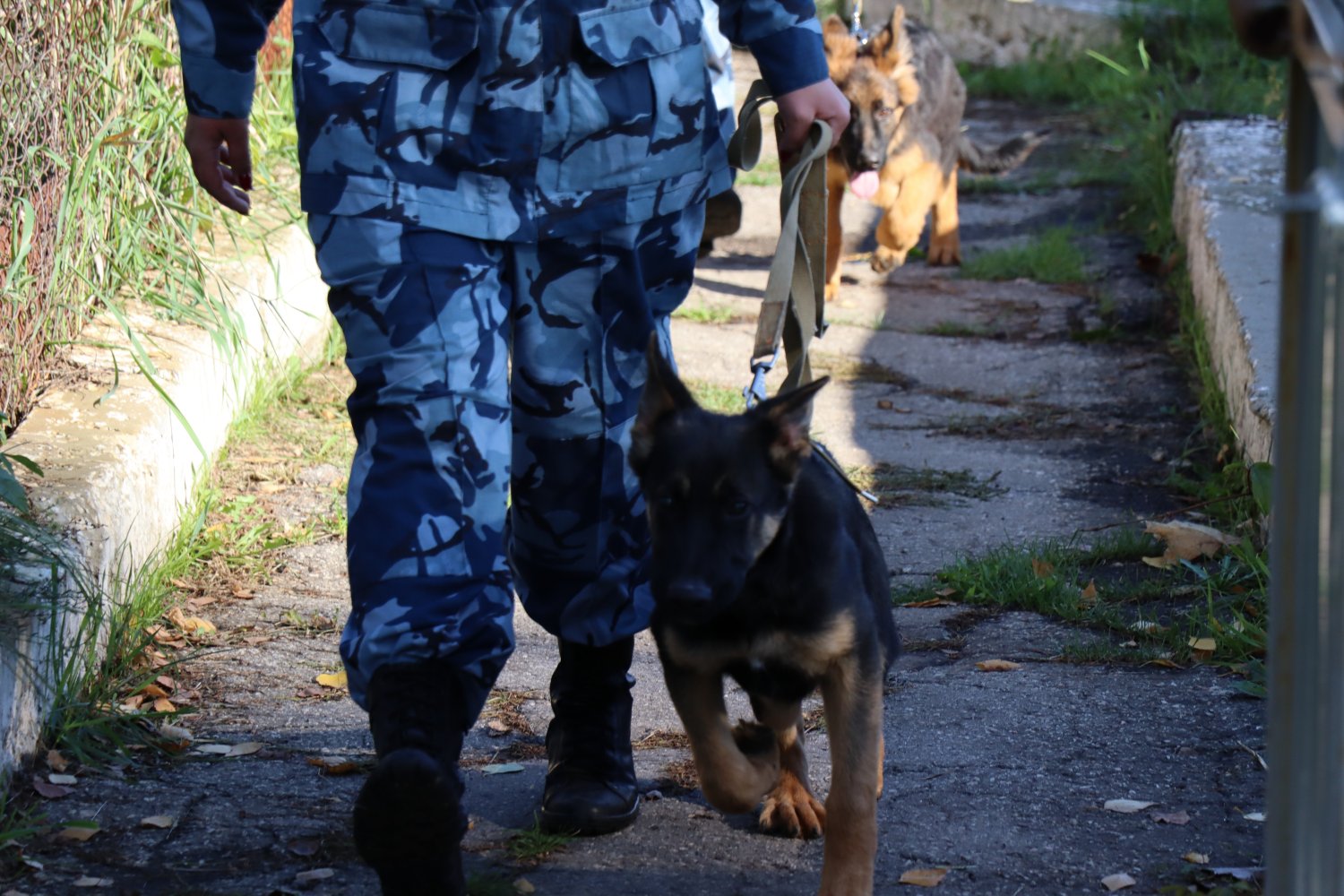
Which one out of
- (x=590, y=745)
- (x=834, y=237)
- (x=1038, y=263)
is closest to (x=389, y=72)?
(x=590, y=745)

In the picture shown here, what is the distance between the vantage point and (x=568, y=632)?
3205mm

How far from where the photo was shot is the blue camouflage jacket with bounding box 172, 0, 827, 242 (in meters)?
2.68

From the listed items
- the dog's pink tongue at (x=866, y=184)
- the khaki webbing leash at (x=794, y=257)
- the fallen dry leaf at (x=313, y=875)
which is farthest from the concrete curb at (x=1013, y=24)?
the fallen dry leaf at (x=313, y=875)

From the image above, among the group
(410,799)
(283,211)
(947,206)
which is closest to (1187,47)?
(947,206)

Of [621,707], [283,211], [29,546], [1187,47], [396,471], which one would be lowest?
[621,707]

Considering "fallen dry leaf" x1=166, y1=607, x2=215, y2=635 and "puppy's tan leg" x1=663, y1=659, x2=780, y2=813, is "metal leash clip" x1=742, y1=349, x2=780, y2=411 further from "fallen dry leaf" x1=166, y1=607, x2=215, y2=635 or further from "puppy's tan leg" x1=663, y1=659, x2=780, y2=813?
"fallen dry leaf" x1=166, y1=607, x2=215, y2=635

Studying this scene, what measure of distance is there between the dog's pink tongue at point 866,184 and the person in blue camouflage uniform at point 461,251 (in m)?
5.01

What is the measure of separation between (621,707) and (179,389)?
2.00 meters

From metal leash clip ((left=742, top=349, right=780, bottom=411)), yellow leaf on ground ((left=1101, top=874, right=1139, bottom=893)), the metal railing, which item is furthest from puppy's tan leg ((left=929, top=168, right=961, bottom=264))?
the metal railing

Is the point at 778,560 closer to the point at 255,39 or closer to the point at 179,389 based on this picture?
the point at 255,39

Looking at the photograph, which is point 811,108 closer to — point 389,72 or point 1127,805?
point 389,72

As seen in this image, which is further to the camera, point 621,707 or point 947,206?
point 947,206

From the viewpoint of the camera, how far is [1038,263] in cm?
855

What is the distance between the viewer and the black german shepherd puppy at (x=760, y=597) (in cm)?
267
